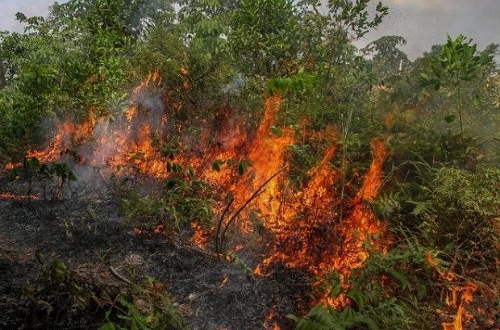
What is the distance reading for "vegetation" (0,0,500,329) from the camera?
3.18 meters

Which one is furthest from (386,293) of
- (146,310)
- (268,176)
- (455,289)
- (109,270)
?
(109,270)

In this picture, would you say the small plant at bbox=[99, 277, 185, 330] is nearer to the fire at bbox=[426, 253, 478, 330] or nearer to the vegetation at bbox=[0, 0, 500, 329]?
the vegetation at bbox=[0, 0, 500, 329]

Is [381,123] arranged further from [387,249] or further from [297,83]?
[387,249]

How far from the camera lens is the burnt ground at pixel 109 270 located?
2.64 meters

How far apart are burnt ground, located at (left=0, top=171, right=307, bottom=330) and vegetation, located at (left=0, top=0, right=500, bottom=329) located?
0.58 feet

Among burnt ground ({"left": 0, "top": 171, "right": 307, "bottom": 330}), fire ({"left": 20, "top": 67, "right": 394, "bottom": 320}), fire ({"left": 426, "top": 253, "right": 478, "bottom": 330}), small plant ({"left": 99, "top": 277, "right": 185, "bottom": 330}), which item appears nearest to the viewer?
small plant ({"left": 99, "top": 277, "right": 185, "bottom": 330})

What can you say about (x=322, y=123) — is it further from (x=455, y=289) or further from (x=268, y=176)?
(x=455, y=289)

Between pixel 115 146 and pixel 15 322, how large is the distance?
14.7 feet

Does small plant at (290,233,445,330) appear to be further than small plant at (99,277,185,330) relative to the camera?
Yes

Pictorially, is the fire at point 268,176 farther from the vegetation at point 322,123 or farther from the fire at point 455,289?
the fire at point 455,289

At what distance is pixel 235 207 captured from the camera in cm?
475

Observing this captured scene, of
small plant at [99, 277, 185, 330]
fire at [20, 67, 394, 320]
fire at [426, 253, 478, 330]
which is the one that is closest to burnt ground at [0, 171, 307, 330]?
small plant at [99, 277, 185, 330]

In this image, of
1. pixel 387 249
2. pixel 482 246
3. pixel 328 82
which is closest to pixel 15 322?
pixel 387 249

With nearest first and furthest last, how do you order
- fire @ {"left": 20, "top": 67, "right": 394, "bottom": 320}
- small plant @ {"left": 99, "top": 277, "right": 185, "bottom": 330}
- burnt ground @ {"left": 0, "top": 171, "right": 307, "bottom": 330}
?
small plant @ {"left": 99, "top": 277, "right": 185, "bottom": 330} → burnt ground @ {"left": 0, "top": 171, "right": 307, "bottom": 330} → fire @ {"left": 20, "top": 67, "right": 394, "bottom": 320}
